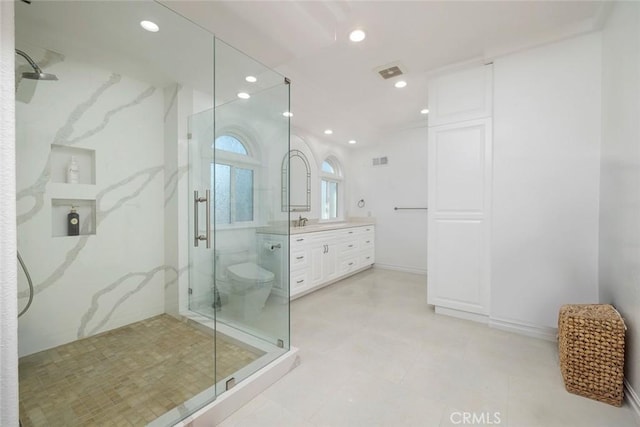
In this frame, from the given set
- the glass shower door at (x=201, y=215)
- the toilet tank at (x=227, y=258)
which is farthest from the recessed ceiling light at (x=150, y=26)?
the toilet tank at (x=227, y=258)

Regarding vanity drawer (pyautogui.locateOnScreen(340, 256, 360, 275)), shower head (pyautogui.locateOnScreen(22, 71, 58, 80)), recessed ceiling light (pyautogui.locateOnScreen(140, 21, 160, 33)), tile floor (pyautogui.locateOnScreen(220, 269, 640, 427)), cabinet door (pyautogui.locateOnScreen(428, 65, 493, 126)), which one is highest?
recessed ceiling light (pyautogui.locateOnScreen(140, 21, 160, 33))

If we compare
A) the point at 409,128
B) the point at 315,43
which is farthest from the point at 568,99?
the point at 409,128

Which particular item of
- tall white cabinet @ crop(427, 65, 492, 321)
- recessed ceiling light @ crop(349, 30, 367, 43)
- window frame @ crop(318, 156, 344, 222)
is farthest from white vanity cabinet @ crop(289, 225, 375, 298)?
recessed ceiling light @ crop(349, 30, 367, 43)

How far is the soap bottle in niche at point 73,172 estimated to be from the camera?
184 cm

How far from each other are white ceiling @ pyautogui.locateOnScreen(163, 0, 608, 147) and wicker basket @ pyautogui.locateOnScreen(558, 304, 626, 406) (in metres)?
2.02

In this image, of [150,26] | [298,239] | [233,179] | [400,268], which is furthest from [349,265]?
[150,26]

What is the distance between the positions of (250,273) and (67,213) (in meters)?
1.39

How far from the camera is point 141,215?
2236 mm

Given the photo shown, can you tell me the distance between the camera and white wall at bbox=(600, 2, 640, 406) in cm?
140

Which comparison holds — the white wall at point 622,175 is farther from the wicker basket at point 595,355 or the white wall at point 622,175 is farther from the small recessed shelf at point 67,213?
the small recessed shelf at point 67,213

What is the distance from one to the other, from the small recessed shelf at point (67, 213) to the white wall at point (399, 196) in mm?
4057

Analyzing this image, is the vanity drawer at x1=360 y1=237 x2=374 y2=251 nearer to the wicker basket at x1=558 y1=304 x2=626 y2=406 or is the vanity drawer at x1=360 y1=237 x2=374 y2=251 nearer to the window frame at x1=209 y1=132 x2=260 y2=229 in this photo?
the window frame at x1=209 y1=132 x2=260 y2=229

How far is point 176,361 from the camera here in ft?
5.91

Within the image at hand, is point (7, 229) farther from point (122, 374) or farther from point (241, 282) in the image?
point (241, 282)
